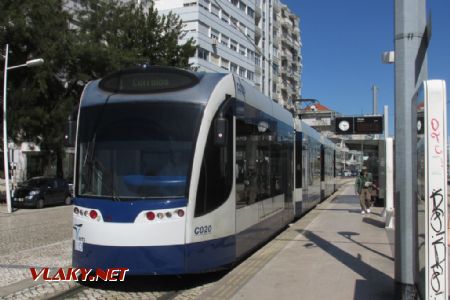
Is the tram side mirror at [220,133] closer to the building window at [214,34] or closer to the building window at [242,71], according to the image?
the building window at [214,34]

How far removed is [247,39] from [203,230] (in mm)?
53148

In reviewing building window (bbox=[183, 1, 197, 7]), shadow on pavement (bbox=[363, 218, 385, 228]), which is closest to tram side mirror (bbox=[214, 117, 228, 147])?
shadow on pavement (bbox=[363, 218, 385, 228])

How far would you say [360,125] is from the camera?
21.4m

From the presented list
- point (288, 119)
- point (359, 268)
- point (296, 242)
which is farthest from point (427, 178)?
point (288, 119)

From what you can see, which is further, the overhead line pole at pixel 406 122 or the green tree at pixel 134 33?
the green tree at pixel 134 33

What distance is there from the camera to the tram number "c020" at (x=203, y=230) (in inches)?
287

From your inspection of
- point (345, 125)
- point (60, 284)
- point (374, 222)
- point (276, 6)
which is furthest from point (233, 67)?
point (60, 284)

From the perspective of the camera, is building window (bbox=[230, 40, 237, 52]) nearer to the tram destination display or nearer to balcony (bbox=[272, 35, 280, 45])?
balcony (bbox=[272, 35, 280, 45])

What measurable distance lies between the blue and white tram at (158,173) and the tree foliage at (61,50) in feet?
67.8

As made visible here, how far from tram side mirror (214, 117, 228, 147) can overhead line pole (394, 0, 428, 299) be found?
7.50 feet

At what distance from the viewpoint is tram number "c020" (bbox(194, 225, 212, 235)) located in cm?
728

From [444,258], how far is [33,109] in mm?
25636

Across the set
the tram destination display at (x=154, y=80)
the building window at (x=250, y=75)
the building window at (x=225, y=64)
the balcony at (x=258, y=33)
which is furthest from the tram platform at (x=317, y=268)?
the balcony at (x=258, y=33)

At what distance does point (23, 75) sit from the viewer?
28.3 meters
